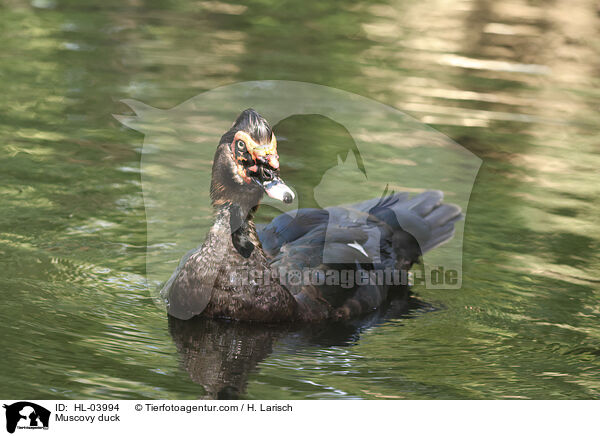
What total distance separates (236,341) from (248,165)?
47.8 inches

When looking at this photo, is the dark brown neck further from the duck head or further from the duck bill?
the duck bill

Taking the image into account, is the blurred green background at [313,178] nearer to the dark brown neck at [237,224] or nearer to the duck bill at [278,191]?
the dark brown neck at [237,224]

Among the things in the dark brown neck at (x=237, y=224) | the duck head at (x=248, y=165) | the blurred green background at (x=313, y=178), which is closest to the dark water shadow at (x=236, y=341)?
the blurred green background at (x=313, y=178)

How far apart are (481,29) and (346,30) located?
2596 millimetres

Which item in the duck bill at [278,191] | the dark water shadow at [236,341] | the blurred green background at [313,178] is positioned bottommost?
Result: the dark water shadow at [236,341]

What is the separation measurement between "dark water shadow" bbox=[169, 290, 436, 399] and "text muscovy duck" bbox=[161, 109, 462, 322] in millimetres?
87

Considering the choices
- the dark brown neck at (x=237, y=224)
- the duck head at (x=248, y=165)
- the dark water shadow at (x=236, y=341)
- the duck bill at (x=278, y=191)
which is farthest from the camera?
the dark brown neck at (x=237, y=224)

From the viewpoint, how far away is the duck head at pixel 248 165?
6.88m

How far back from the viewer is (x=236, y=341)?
6.95 m
